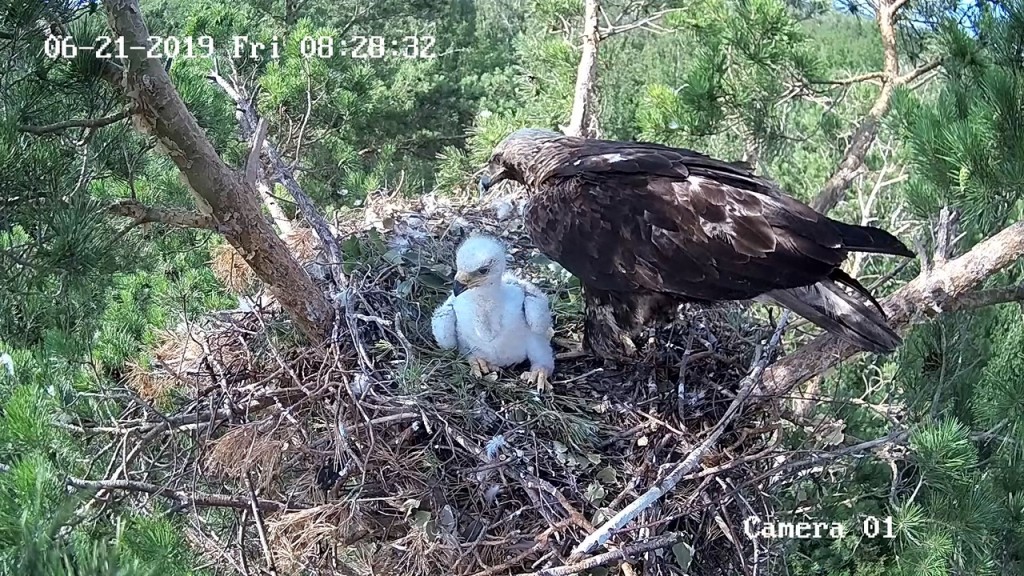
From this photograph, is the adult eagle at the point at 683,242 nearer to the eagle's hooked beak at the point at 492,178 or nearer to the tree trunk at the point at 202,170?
the eagle's hooked beak at the point at 492,178

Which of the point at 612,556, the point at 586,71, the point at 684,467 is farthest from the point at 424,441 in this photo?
the point at 586,71

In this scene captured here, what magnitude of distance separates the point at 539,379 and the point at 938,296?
5.08ft

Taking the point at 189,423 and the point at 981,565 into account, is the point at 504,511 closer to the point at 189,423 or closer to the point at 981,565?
the point at 189,423

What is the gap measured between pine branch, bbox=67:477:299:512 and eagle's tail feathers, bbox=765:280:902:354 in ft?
6.51

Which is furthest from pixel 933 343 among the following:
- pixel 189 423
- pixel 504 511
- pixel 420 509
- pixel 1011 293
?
pixel 189 423

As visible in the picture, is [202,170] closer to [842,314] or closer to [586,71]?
[842,314]

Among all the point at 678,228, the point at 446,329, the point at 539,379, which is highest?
the point at 678,228

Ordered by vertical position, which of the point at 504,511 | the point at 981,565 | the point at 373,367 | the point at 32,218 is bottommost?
the point at 981,565

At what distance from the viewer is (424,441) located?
3061 mm

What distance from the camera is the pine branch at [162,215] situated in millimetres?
2451

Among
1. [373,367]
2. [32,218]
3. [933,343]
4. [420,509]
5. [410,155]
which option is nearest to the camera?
[32,218]

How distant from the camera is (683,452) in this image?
126 inches

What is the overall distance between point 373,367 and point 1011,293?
238 centimetres

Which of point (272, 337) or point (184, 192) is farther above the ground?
point (184, 192)
